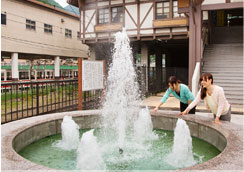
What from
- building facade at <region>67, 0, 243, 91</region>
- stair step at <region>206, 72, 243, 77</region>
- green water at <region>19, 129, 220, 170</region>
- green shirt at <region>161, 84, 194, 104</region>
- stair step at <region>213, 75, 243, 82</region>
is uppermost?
building facade at <region>67, 0, 243, 91</region>

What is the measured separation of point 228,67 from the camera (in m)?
12.8

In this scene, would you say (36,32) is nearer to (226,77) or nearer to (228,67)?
(228,67)

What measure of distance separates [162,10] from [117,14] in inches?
131

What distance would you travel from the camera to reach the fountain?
3689mm


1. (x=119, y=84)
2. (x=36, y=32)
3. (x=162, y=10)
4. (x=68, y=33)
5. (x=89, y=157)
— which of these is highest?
(x=68, y=33)

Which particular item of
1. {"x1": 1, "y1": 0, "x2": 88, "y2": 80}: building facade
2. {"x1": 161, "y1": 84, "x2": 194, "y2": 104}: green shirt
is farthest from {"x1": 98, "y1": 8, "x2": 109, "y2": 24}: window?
{"x1": 161, "y1": 84, "x2": 194, "y2": 104}: green shirt

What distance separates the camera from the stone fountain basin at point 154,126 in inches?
108

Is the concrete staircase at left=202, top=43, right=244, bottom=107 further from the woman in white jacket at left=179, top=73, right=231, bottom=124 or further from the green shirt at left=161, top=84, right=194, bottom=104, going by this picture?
the woman in white jacket at left=179, top=73, right=231, bottom=124

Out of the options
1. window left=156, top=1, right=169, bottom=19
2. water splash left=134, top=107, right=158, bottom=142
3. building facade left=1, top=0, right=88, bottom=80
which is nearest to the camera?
water splash left=134, top=107, right=158, bottom=142

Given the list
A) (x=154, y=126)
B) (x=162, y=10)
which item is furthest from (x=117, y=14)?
(x=154, y=126)

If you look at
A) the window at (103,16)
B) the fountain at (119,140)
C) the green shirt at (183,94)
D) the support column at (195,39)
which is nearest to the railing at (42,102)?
the fountain at (119,140)

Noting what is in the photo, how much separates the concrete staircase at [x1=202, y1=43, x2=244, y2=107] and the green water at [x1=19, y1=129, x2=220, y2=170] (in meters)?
6.29

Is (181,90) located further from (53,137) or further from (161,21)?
(161,21)

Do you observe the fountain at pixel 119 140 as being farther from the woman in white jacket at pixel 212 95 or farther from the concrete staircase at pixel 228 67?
the concrete staircase at pixel 228 67
